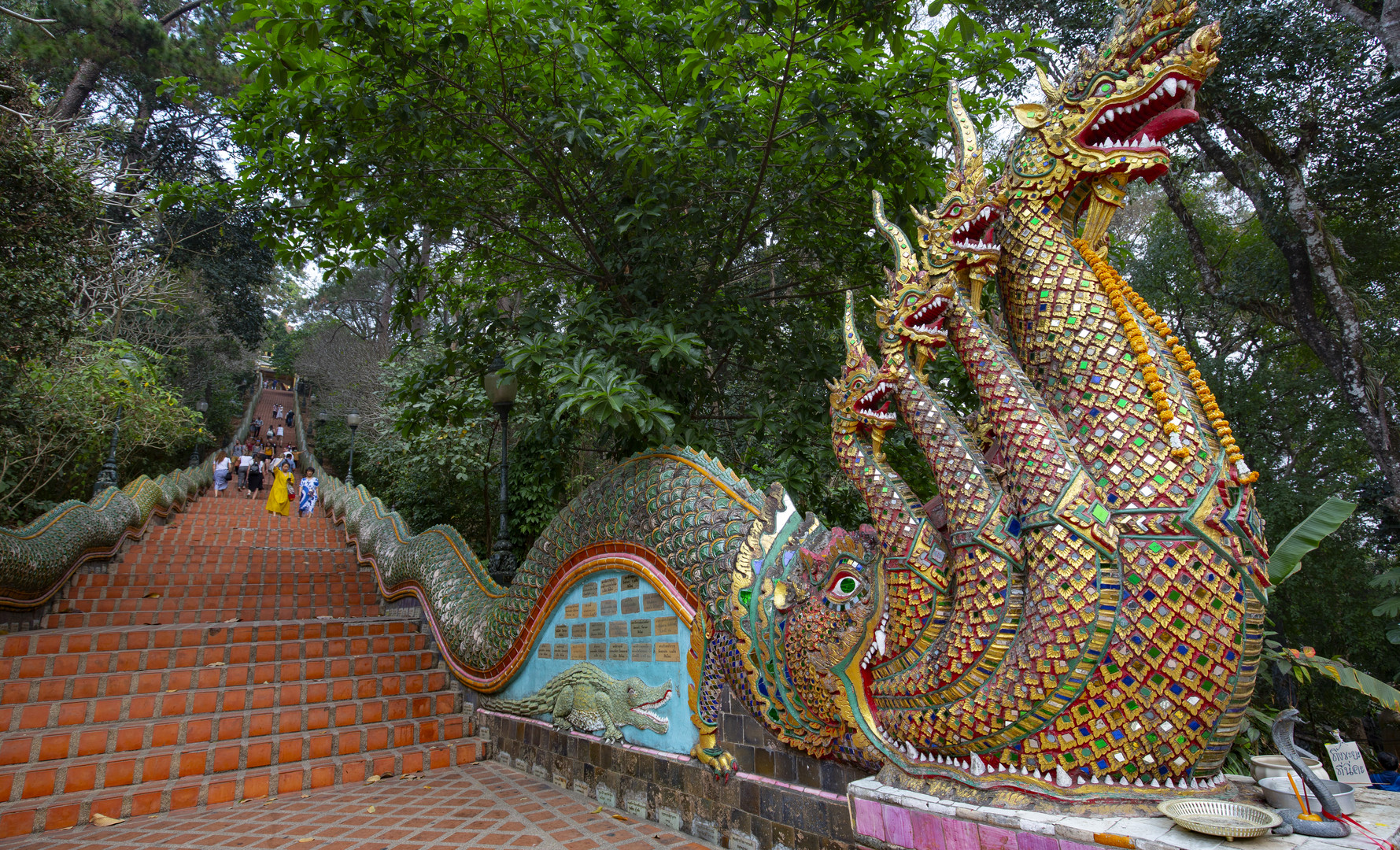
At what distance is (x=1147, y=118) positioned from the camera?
9.41 feet

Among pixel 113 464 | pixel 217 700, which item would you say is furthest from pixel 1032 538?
pixel 113 464

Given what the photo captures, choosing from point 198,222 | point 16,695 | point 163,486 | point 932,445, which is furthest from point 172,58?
point 932,445

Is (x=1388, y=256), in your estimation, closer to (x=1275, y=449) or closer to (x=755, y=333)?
(x=1275, y=449)

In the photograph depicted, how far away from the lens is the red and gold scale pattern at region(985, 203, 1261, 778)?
96.0 inches

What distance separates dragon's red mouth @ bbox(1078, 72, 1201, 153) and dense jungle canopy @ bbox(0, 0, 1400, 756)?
144 centimetres

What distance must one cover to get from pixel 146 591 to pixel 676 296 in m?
6.93

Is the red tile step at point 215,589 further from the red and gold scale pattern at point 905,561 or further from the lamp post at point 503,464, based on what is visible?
the red and gold scale pattern at point 905,561

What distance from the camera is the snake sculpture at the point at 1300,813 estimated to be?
2.21m

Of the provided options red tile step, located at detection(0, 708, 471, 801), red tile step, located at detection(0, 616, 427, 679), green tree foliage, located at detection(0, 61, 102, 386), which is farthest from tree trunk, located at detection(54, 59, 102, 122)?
red tile step, located at detection(0, 708, 471, 801)

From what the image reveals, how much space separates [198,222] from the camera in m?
20.7

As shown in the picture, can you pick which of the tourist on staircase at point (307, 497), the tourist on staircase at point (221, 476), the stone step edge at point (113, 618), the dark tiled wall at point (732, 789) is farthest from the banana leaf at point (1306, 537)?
the tourist on staircase at point (221, 476)

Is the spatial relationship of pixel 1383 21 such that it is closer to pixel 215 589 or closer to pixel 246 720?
pixel 246 720

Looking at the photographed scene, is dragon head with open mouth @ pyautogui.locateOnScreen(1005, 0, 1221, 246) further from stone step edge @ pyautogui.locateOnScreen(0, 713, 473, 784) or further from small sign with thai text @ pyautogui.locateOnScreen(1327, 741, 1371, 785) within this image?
stone step edge @ pyautogui.locateOnScreen(0, 713, 473, 784)

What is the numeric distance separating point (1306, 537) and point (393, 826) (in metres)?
4.87
